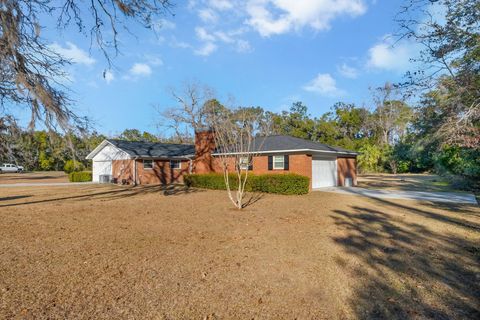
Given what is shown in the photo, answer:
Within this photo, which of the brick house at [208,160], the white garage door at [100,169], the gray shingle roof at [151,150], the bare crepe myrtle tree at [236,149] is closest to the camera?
the bare crepe myrtle tree at [236,149]

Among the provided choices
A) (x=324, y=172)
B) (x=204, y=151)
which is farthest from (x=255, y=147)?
(x=324, y=172)

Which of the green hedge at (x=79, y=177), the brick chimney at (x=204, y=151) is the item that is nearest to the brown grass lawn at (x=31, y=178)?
the green hedge at (x=79, y=177)

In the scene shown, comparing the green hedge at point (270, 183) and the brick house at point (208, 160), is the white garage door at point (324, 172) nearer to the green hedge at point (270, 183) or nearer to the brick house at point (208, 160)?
the brick house at point (208, 160)

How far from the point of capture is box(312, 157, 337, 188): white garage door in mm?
18422

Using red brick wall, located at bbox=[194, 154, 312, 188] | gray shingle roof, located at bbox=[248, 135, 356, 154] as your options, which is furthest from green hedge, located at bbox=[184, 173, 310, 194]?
red brick wall, located at bbox=[194, 154, 312, 188]

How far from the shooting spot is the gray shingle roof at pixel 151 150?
24.3 m

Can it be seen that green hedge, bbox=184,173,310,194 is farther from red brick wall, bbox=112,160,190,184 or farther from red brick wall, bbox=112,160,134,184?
red brick wall, bbox=112,160,134,184

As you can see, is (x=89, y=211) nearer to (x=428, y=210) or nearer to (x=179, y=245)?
(x=179, y=245)

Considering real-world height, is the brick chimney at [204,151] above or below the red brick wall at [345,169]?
above

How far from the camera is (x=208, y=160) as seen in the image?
22.6 meters

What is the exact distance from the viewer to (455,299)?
3854 millimetres

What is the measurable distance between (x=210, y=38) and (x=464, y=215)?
1153cm

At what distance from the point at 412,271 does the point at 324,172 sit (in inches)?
581

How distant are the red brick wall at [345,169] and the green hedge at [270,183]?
6430 mm
